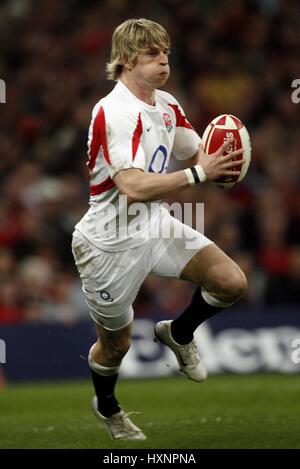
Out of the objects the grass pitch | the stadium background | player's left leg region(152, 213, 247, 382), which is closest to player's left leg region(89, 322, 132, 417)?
the grass pitch

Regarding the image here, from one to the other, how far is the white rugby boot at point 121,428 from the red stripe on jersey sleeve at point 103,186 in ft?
5.18

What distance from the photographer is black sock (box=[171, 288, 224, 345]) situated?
7516 millimetres

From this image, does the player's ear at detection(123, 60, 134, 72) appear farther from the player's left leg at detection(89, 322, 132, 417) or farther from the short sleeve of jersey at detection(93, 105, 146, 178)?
the player's left leg at detection(89, 322, 132, 417)

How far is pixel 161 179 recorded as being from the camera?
22.4ft

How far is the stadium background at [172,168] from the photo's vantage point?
1206cm

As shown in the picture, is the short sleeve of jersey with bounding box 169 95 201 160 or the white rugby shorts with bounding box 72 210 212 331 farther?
the short sleeve of jersey with bounding box 169 95 201 160

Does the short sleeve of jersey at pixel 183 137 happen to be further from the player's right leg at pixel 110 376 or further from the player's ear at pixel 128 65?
the player's right leg at pixel 110 376

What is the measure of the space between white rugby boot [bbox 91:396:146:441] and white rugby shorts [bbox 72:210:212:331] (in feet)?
2.42

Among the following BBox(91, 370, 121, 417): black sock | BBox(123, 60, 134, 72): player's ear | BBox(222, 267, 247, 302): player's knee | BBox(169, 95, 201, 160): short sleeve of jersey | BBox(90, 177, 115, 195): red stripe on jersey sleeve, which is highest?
BBox(123, 60, 134, 72): player's ear

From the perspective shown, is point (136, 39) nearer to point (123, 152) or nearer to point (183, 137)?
point (123, 152)

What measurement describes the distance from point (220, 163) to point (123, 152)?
1.93 ft

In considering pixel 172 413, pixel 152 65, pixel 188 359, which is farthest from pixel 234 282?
pixel 172 413

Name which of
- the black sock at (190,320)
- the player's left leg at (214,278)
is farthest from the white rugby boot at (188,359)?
the player's left leg at (214,278)
